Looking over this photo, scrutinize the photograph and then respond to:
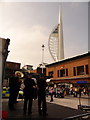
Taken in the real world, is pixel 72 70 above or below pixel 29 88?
above

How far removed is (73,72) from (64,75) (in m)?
4.45

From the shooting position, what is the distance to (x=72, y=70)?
44.9 metres

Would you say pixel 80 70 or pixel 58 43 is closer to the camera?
pixel 80 70

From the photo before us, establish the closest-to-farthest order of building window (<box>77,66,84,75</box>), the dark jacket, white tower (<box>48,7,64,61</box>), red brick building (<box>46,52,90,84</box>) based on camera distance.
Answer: the dark jacket → red brick building (<box>46,52,90,84</box>) → building window (<box>77,66,84,75</box>) → white tower (<box>48,7,64,61</box>)

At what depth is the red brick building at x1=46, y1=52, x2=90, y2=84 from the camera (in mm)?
39938

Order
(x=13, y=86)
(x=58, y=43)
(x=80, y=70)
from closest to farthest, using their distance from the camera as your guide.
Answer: (x=13, y=86) → (x=80, y=70) → (x=58, y=43)

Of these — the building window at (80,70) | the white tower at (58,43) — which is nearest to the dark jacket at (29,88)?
the building window at (80,70)

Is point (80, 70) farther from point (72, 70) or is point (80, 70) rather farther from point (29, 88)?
point (29, 88)

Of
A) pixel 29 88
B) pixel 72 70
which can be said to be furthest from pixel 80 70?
pixel 29 88

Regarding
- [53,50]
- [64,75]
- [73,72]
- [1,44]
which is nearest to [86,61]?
[73,72]

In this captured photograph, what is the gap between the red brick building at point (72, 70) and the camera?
131ft

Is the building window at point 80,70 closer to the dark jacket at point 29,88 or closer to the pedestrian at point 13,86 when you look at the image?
the pedestrian at point 13,86

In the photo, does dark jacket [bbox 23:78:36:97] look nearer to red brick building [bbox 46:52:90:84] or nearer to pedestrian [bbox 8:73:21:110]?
pedestrian [bbox 8:73:21:110]

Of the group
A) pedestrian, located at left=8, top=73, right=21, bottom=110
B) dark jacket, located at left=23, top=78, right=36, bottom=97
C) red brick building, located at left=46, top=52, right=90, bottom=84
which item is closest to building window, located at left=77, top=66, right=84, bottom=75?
red brick building, located at left=46, top=52, right=90, bottom=84
